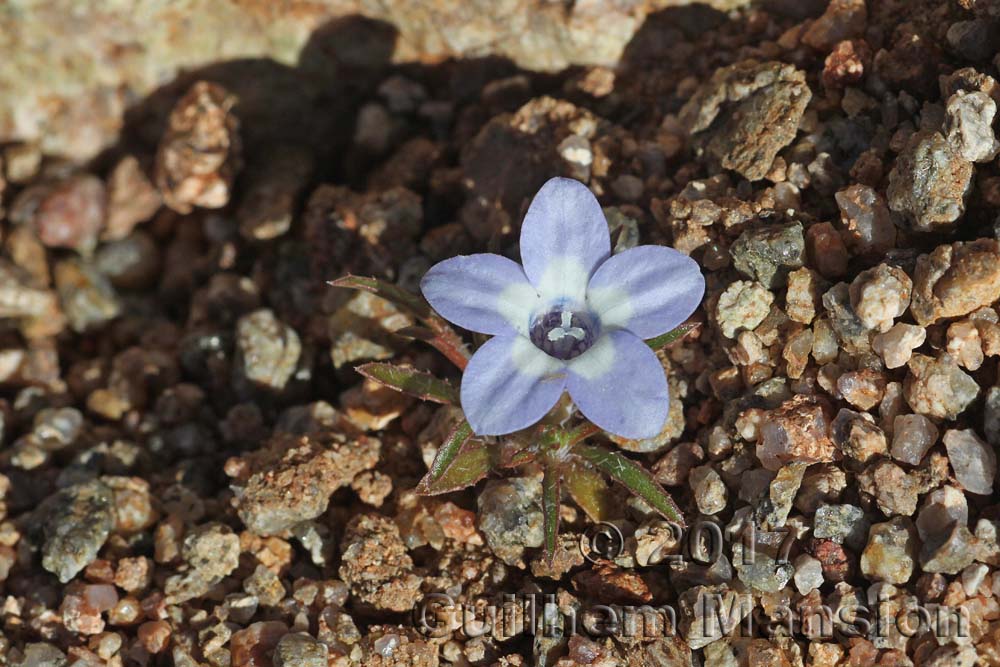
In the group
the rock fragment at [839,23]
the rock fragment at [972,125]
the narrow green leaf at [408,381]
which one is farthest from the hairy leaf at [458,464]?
the rock fragment at [839,23]

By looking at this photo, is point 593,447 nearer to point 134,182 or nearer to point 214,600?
point 214,600

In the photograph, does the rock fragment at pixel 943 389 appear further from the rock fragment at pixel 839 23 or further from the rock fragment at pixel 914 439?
the rock fragment at pixel 839 23

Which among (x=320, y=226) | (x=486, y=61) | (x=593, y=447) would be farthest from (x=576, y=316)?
(x=486, y=61)

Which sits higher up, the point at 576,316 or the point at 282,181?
the point at 576,316

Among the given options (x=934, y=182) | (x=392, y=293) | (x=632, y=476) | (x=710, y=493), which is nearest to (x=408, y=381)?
(x=392, y=293)

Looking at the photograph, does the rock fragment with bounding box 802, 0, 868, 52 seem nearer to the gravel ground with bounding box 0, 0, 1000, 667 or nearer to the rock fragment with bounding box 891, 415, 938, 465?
the gravel ground with bounding box 0, 0, 1000, 667

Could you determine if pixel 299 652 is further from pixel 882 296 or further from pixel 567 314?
pixel 882 296
